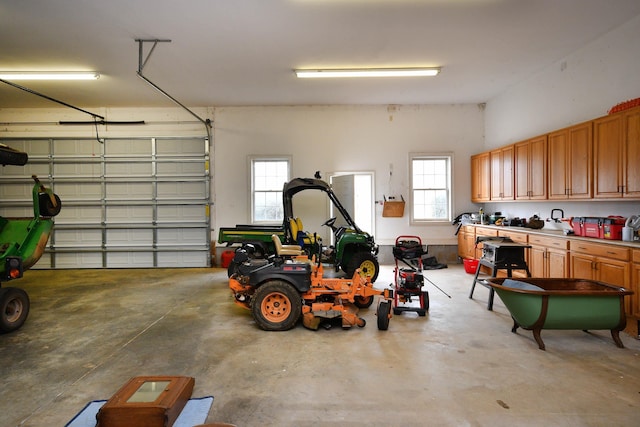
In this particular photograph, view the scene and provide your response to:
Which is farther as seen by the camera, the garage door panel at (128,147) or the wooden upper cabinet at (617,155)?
the garage door panel at (128,147)

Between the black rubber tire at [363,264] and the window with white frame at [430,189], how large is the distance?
294cm

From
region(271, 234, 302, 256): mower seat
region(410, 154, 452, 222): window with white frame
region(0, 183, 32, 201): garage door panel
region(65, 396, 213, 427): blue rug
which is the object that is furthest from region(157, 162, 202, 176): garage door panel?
region(65, 396, 213, 427): blue rug

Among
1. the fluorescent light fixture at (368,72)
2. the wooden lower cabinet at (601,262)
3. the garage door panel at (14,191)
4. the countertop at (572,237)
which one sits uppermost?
the fluorescent light fixture at (368,72)

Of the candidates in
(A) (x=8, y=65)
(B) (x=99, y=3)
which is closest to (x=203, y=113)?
(A) (x=8, y=65)

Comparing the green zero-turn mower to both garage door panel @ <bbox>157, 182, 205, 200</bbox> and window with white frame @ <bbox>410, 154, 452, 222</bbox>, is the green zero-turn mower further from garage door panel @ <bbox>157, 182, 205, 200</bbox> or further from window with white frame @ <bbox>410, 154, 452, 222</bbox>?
window with white frame @ <bbox>410, 154, 452, 222</bbox>

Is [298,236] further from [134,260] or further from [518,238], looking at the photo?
[134,260]

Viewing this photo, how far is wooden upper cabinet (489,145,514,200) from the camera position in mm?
6336

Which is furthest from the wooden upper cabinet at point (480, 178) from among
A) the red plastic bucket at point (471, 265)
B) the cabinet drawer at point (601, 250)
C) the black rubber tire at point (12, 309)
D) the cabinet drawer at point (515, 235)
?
the black rubber tire at point (12, 309)

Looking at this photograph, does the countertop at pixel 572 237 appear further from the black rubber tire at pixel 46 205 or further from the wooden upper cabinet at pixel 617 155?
the black rubber tire at pixel 46 205

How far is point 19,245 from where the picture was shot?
3.96 meters

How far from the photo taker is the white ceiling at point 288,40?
13.0ft

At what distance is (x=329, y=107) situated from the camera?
26.0ft

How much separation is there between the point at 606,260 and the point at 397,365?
299 centimetres

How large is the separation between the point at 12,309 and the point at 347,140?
6595mm
